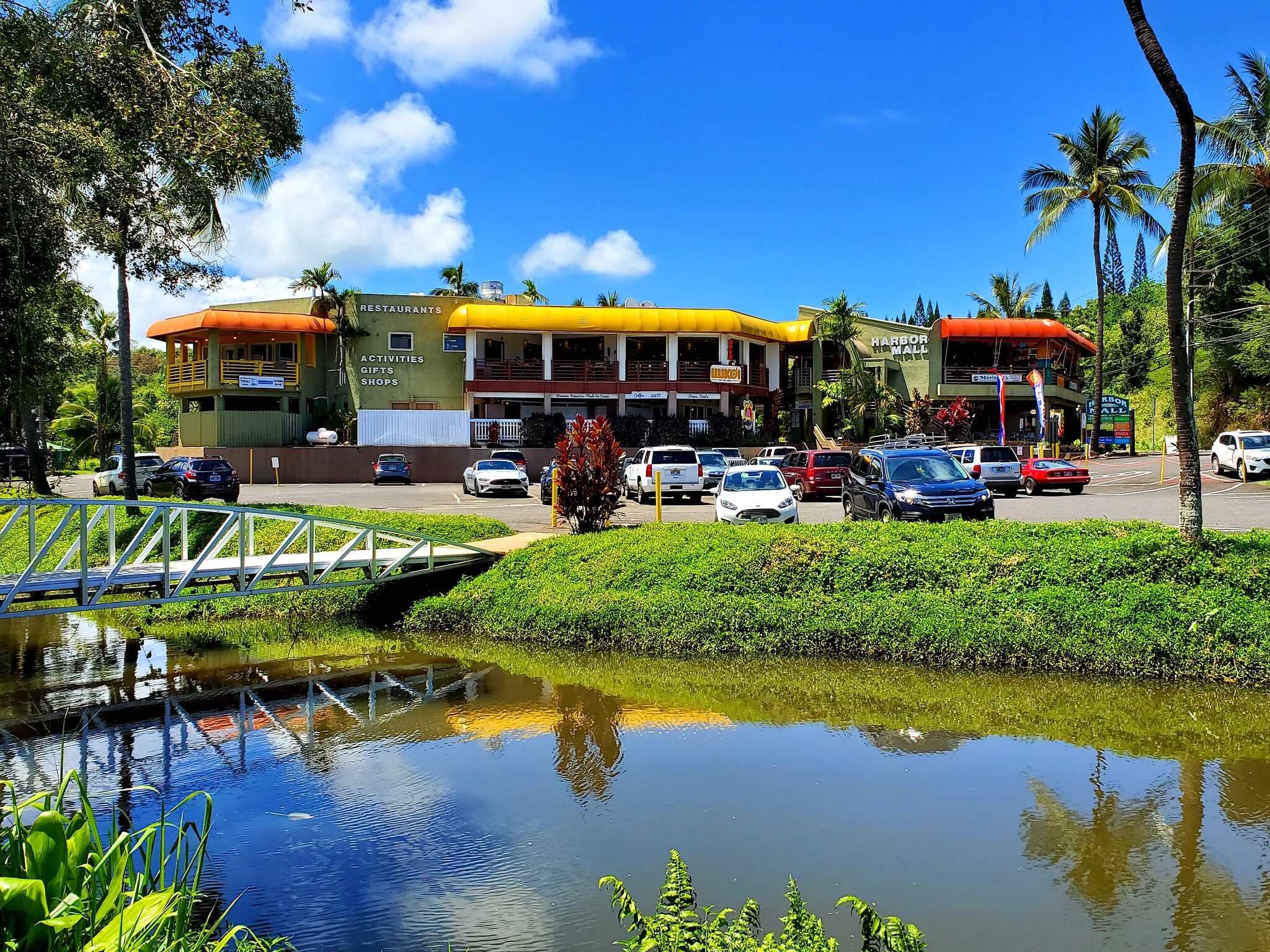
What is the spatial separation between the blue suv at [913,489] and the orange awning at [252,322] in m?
33.1

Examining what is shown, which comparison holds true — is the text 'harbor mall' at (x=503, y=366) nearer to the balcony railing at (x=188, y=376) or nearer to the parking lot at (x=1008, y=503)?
the balcony railing at (x=188, y=376)

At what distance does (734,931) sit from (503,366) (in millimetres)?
43025

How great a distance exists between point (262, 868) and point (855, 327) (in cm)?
4825

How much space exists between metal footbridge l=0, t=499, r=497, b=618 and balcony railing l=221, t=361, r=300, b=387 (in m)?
23.9

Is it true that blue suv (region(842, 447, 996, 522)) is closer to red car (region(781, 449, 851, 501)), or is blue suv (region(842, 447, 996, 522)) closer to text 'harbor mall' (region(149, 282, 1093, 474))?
red car (region(781, 449, 851, 501))

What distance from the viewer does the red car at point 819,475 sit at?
29.9 metres

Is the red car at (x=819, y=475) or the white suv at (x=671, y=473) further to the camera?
the red car at (x=819, y=475)

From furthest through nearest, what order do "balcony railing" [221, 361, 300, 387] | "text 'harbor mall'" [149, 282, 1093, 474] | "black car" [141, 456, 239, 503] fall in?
"balcony railing" [221, 361, 300, 387] → "text 'harbor mall'" [149, 282, 1093, 474] → "black car" [141, 456, 239, 503]

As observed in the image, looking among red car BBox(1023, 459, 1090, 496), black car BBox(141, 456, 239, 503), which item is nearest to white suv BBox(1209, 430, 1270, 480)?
red car BBox(1023, 459, 1090, 496)

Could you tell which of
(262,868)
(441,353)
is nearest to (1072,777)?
(262,868)

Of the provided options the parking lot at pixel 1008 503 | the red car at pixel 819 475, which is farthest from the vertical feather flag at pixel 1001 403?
the red car at pixel 819 475

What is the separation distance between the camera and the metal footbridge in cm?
1242

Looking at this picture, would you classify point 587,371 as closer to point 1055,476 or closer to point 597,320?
point 597,320

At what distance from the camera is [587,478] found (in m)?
19.3
